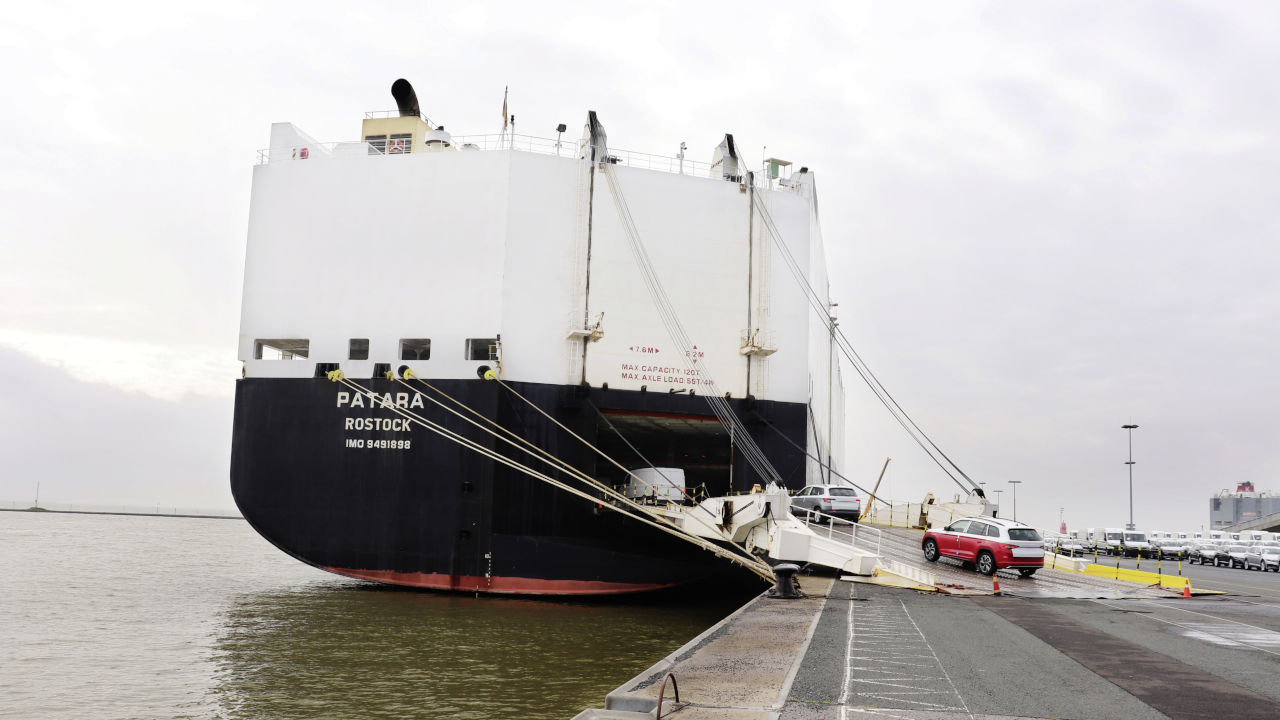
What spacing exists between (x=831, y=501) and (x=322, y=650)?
19.2m

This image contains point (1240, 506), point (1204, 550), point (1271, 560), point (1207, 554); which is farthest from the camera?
point (1240, 506)

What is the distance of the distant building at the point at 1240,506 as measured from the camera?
115312 millimetres

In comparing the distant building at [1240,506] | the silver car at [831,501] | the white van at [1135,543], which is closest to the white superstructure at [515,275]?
the silver car at [831,501]

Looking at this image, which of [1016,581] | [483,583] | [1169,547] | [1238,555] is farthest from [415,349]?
[1169,547]

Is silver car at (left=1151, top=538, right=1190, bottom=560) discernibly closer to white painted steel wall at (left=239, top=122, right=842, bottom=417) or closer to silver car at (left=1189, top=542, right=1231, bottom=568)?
silver car at (left=1189, top=542, right=1231, bottom=568)

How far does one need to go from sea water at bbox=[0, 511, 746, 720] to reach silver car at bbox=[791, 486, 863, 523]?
4257mm

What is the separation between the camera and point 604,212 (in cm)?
2622

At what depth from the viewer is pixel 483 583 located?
23453 millimetres

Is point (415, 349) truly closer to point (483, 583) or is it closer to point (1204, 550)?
point (483, 583)

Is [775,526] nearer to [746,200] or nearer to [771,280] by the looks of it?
[771,280]

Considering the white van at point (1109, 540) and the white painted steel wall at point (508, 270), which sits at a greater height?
the white painted steel wall at point (508, 270)

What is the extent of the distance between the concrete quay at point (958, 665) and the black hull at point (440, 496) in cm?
742

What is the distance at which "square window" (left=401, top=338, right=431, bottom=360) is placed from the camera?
2566 centimetres

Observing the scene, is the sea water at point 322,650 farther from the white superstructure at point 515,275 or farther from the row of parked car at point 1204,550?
the row of parked car at point 1204,550
